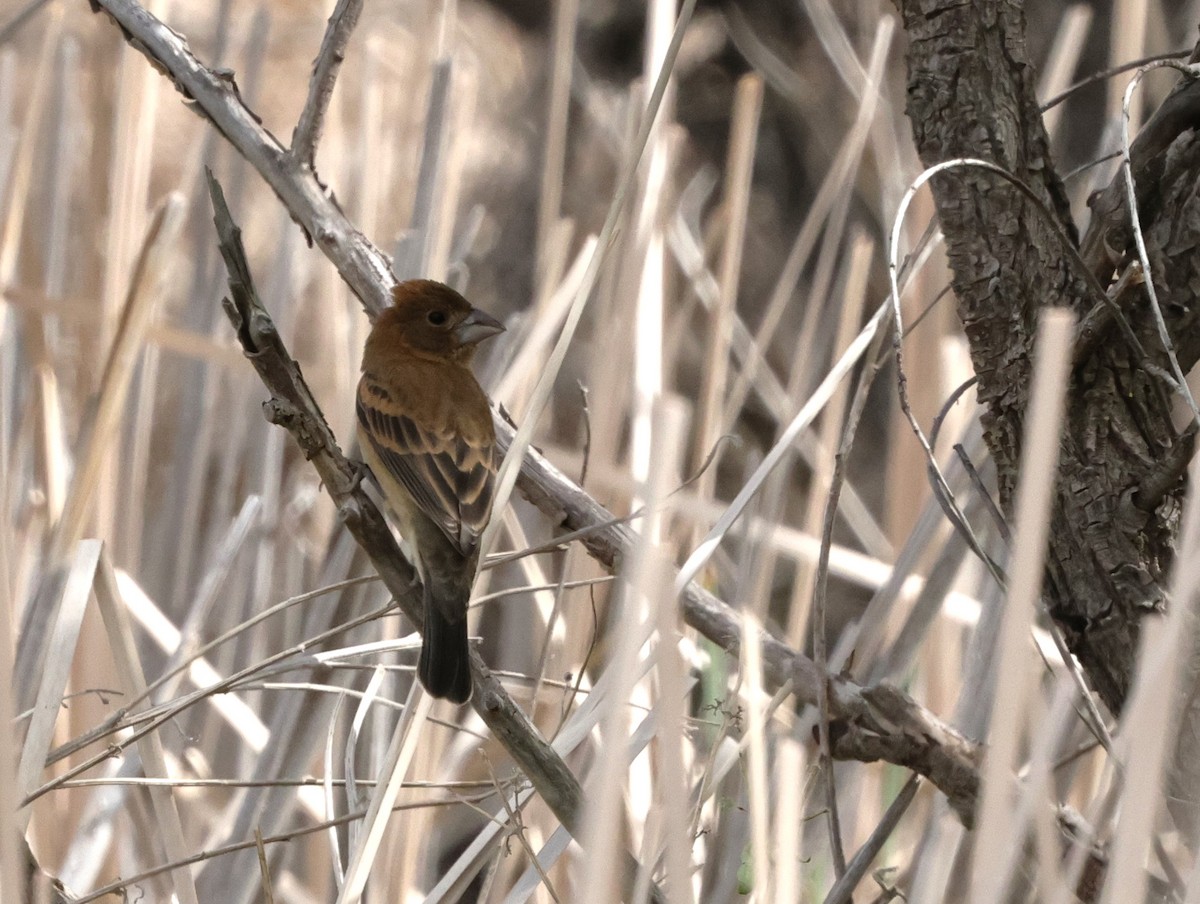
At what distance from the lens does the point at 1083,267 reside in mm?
1725

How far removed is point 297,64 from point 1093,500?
381 cm

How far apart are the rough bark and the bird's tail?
82 cm

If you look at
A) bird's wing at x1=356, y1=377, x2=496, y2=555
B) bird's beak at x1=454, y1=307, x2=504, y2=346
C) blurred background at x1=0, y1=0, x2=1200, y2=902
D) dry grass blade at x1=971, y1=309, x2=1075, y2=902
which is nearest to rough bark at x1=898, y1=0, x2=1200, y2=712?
blurred background at x1=0, y1=0, x2=1200, y2=902

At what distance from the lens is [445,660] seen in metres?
1.97

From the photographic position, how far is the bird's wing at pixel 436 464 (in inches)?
99.0

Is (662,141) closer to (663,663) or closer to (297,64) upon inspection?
(663,663)

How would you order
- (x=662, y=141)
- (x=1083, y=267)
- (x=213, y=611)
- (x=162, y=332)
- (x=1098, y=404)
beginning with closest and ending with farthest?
(x=1083, y=267)
(x=1098, y=404)
(x=662, y=141)
(x=162, y=332)
(x=213, y=611)

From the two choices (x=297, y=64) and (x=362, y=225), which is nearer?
(x=362, y=225)

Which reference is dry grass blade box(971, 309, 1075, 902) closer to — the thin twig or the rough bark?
the rough bark

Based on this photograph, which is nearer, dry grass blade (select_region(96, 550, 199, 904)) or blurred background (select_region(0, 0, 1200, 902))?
dry grass blade (select_region(96, 550, 199, 904))

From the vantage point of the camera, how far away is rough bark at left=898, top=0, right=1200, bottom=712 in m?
1.81

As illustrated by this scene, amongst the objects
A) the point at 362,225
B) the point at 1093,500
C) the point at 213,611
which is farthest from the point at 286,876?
the point at 1093,500

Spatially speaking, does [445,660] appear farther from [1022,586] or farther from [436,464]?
[1022,586]

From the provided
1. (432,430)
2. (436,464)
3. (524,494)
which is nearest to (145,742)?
(524,494)
